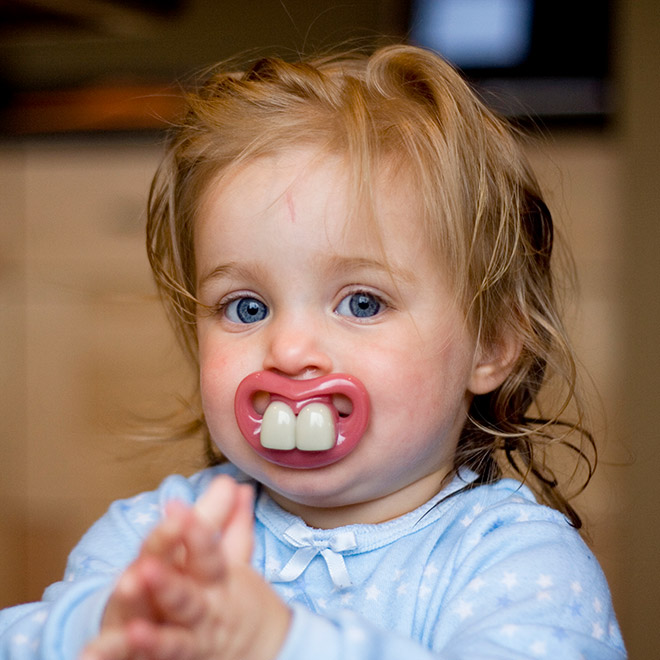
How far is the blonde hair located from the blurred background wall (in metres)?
0.85

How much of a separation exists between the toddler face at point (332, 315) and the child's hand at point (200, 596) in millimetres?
227

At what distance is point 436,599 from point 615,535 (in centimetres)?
127

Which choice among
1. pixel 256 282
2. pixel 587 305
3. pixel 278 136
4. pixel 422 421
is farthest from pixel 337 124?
pixel 587 305

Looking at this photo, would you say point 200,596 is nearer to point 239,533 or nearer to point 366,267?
point 239,533

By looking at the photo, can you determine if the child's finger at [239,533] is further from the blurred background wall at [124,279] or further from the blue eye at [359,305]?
the blurred background wall at [124,279]

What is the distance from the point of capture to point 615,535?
74.8 inches

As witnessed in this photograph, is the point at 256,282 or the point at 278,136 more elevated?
the point at 278,136

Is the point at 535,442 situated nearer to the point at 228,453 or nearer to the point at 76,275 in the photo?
the point at 228,453

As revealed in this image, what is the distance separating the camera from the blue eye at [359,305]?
2.55 ft

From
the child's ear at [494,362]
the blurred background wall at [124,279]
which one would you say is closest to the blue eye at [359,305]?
the child's ear at [494,362]

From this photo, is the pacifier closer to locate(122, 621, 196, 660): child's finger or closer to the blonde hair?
the blonde hair

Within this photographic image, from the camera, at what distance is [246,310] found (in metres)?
0.81

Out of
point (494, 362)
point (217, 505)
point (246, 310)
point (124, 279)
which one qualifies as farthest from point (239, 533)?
point (124, 279)

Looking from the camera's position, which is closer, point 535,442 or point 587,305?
point 535,442
